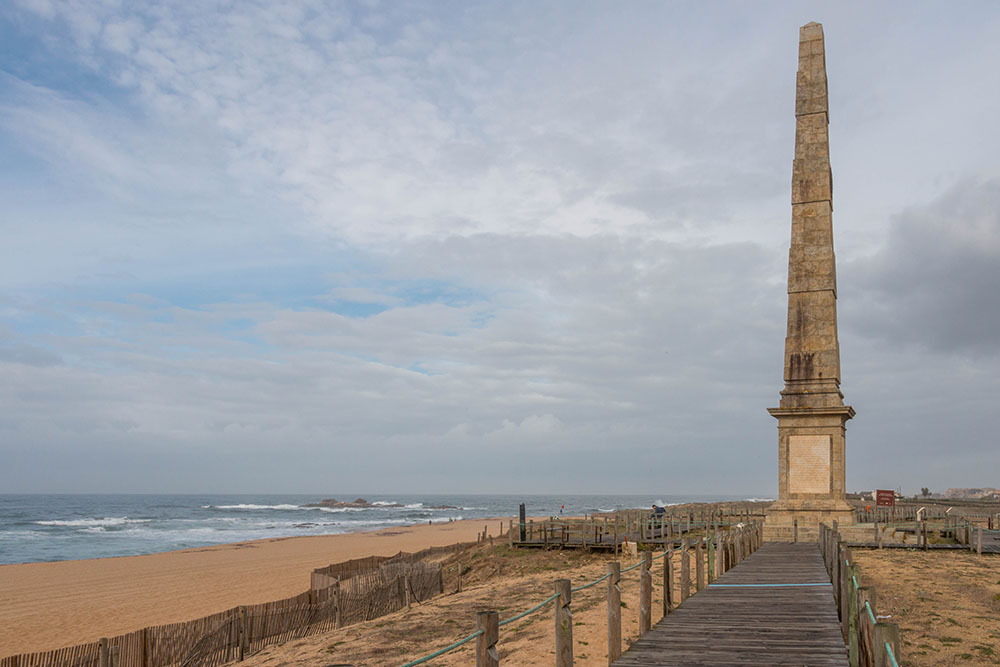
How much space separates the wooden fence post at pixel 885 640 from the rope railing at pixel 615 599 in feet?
9.04

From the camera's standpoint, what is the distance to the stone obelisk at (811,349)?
904 inches

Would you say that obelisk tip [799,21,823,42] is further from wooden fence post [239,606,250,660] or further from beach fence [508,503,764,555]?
wooden fence post [239,606,250,660]

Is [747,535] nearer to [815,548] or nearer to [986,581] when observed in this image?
[815,548]

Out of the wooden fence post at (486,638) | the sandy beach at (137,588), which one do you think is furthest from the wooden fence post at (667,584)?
the sandy beach at (137,588)

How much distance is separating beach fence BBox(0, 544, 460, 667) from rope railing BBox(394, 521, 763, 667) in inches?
203

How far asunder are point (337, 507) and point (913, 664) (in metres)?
152

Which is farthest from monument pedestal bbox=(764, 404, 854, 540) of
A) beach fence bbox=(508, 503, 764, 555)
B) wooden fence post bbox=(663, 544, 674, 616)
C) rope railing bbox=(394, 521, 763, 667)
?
wooden fence post bbox=(663, 544, 674, 616)

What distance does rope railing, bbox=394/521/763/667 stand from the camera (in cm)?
657

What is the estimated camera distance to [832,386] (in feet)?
75.5

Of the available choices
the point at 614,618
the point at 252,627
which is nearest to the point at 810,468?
the point at 252,627

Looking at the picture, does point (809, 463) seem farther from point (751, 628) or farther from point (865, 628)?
point (865, 628)

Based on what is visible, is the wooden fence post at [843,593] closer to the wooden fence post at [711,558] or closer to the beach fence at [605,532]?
the wooden fence post at [711,558]

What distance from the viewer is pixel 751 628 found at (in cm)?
992

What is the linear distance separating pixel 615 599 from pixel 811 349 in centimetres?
1637
